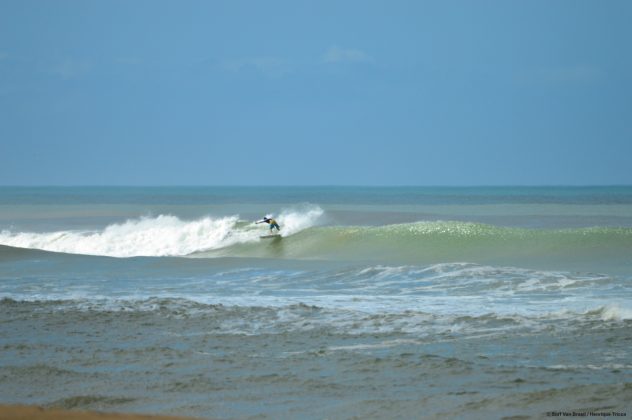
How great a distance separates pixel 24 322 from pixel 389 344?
4216 mm

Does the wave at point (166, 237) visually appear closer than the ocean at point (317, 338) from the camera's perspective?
No

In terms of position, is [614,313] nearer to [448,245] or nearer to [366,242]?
[448,245]

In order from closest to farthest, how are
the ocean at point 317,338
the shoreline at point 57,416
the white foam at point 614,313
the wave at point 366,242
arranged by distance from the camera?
1. the shoreline at point 57,416
2. the ocean at point 317,338
3. the white foam at point 614,313
4. the wave at point 366,242

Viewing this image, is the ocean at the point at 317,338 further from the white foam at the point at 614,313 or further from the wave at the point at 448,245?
the wave at the point at 448,245

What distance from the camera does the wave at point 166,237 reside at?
26.5 m

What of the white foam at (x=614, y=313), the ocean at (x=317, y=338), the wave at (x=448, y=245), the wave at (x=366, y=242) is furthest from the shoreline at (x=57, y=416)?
the wave at (x=448, y=245)

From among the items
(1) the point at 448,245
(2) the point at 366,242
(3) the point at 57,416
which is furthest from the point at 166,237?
(3) the point at 57,416

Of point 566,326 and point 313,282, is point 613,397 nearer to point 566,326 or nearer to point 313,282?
point 566,326

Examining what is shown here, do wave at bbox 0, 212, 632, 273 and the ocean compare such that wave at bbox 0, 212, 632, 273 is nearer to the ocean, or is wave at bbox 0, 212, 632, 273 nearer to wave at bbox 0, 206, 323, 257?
wave at bbox 0, 206, 323, 257

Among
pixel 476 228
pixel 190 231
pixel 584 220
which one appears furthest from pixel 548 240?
pixel 584 220

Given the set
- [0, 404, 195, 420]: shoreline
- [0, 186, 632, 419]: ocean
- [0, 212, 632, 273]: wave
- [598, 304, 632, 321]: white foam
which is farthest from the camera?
[0, 212, 632, 273]: wave

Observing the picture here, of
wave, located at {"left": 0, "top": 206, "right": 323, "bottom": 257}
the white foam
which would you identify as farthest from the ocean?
wave, located at {"left": 0, "top": 206, "right": 323, "bottom": 257}

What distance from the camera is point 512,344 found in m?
7.79

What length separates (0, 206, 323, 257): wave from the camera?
2647cm
